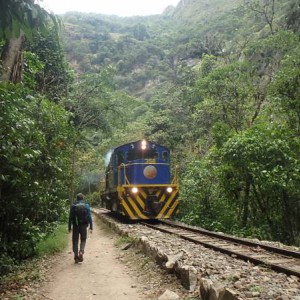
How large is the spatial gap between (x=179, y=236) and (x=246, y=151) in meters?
4.06

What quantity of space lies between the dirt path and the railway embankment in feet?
2.33

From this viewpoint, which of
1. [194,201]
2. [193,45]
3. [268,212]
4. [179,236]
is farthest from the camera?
[193,45]

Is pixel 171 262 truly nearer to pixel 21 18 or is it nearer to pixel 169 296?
pixel 169 296

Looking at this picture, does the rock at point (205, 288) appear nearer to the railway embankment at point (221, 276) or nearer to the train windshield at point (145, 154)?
the railway embankment at point (221, 276)

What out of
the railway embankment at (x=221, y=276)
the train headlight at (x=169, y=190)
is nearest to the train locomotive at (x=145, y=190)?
the train headlight at (x=169, y=190)

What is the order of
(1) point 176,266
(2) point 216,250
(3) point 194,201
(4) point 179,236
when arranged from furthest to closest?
(3) point 194,201 → (4) point 179,236 → (2) point 216,250 → (1) point 176,266

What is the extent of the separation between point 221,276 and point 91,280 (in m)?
2.37

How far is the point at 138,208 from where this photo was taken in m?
14.1

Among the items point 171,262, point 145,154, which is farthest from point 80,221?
point 145,154

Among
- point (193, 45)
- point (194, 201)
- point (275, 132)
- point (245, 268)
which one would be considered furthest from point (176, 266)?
point (193, 45)

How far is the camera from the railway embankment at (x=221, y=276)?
4.27 meters

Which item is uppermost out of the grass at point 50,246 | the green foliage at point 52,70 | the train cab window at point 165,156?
the green foliage at point 52,70

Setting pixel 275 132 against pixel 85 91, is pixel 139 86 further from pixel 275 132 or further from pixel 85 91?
pixel 275 132

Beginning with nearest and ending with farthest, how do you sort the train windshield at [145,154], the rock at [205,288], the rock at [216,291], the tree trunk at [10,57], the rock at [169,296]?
the rock at [216,291] < the rock at [205,288] < the rock at [169,296] < the tree trunk at [10,57] < the train windshield at [145,154]
